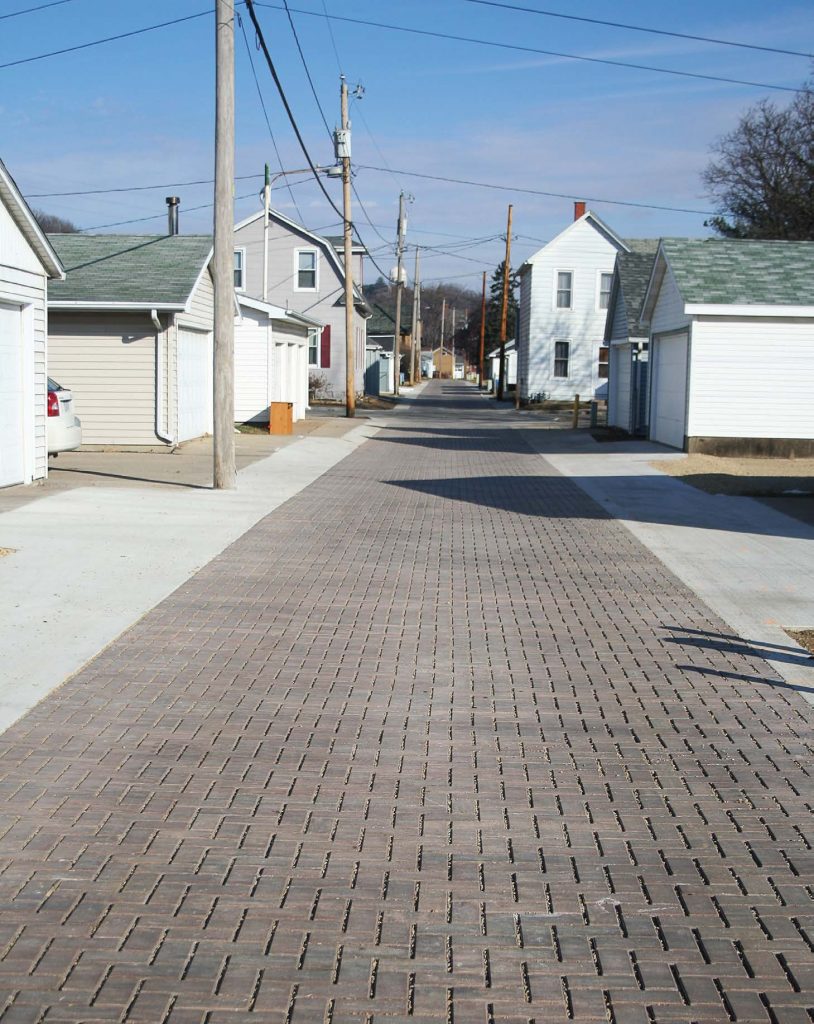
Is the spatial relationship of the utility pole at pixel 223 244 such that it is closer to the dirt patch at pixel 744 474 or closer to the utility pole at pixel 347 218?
the dirt patch at pixel 744 474

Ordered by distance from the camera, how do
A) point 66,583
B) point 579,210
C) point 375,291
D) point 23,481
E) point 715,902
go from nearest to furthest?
point 715,902
point 66,583
point 23,481
point 579,210
point 375,291

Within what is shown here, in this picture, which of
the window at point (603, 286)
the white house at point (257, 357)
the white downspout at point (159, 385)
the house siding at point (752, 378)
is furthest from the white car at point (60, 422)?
the window at point (603, 286)

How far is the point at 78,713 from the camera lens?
6883 millimetres

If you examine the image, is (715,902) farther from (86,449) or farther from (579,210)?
(579,210)

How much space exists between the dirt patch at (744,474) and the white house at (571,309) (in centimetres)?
2923

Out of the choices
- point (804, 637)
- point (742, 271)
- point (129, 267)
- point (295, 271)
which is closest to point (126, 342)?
point (129, 267)

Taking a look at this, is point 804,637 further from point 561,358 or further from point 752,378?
point 561,358

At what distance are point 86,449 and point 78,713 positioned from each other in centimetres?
1749

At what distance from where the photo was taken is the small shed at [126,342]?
22.8 m

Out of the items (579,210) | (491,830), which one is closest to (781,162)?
(579,210)

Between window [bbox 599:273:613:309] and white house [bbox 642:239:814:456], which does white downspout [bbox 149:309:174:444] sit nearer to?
white house [bbox 642:239:814:456]

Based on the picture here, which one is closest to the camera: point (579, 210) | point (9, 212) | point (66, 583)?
point (66, 583)

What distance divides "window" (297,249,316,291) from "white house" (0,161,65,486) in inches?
1303

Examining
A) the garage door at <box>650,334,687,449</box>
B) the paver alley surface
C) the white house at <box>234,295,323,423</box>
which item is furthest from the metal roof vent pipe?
the paver alley surface
